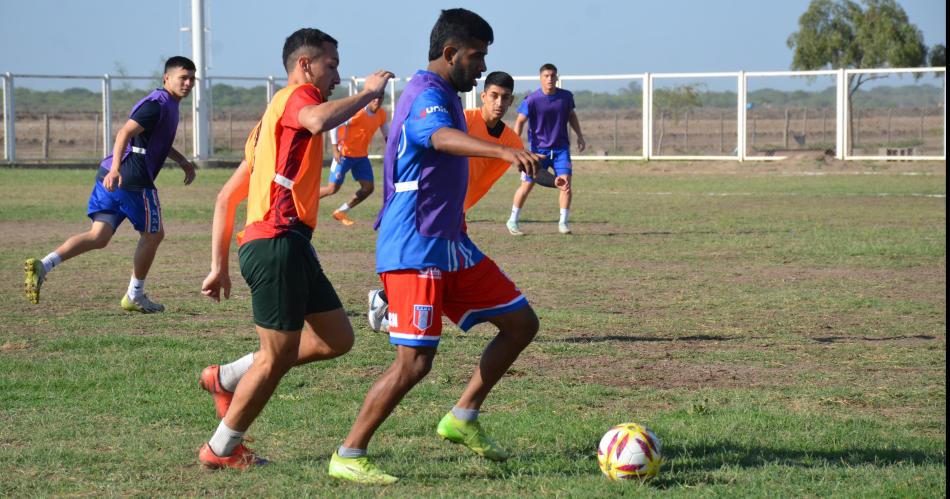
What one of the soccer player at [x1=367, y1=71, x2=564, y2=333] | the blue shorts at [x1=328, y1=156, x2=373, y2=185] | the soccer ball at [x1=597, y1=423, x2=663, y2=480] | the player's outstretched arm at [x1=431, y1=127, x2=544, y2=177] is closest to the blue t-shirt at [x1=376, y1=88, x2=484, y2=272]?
the player's outstretched arm at [x1=431, y1=127, x2=544, y2=177]

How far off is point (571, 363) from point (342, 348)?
111 inches

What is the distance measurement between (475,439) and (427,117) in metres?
1.59

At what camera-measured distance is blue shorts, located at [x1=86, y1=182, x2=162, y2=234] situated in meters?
10.0

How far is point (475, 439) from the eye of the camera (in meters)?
5.68

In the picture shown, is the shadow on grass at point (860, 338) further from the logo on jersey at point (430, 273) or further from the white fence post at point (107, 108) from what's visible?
the white fence post at point (107, 108)

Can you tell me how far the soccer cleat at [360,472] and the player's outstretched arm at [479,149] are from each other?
1436 mm

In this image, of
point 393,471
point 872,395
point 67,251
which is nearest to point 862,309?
point 872,395

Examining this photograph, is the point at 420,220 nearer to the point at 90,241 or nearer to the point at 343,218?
the point at 90,241

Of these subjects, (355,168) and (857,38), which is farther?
(857,38)

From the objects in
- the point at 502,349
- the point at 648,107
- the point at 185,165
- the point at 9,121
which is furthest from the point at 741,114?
the point at 502,349

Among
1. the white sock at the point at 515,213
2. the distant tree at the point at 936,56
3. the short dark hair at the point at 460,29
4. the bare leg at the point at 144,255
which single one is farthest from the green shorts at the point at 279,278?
the distant tree at the point at 936,56

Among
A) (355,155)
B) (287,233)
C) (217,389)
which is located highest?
(355,155)

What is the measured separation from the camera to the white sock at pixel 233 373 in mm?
5781

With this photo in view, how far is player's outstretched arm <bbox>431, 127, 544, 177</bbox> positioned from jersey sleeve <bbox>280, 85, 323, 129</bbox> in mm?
601
